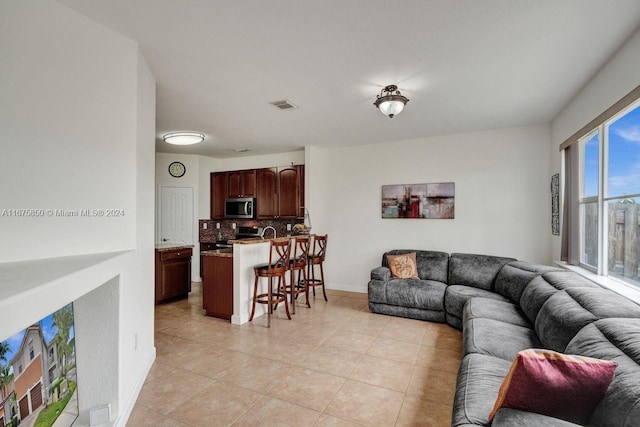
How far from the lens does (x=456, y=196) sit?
482 centimetres

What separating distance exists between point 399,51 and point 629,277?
2643mm

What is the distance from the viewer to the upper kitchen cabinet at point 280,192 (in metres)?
5.73

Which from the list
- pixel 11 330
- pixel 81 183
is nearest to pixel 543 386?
pixel 11 330

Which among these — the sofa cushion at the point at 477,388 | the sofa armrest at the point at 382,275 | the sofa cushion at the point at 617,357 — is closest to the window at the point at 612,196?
the sofa cushion at the point at 617,357

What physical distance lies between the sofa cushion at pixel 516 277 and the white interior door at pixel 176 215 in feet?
18.4

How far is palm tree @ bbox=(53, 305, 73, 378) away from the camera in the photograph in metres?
1.69

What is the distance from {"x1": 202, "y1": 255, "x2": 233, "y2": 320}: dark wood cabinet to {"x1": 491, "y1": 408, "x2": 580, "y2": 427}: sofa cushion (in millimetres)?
3383

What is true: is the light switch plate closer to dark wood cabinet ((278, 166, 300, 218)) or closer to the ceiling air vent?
the ceiling air vent

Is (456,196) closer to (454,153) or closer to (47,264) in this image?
(454,153)

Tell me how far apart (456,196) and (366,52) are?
3170 mm

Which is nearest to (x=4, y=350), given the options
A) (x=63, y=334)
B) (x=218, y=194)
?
(x=63, y=334)

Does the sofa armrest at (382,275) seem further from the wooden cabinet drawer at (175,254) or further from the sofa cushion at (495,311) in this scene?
the wooden cabinet drawer at (175,254)

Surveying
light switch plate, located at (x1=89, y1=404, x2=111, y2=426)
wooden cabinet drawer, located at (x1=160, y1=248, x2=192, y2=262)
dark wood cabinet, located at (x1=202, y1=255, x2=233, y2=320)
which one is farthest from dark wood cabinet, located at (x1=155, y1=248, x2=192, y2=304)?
light switch plate, located at (x1=89, y1=404, x2=111, y2=426)

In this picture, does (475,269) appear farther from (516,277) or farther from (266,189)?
(266,189)
